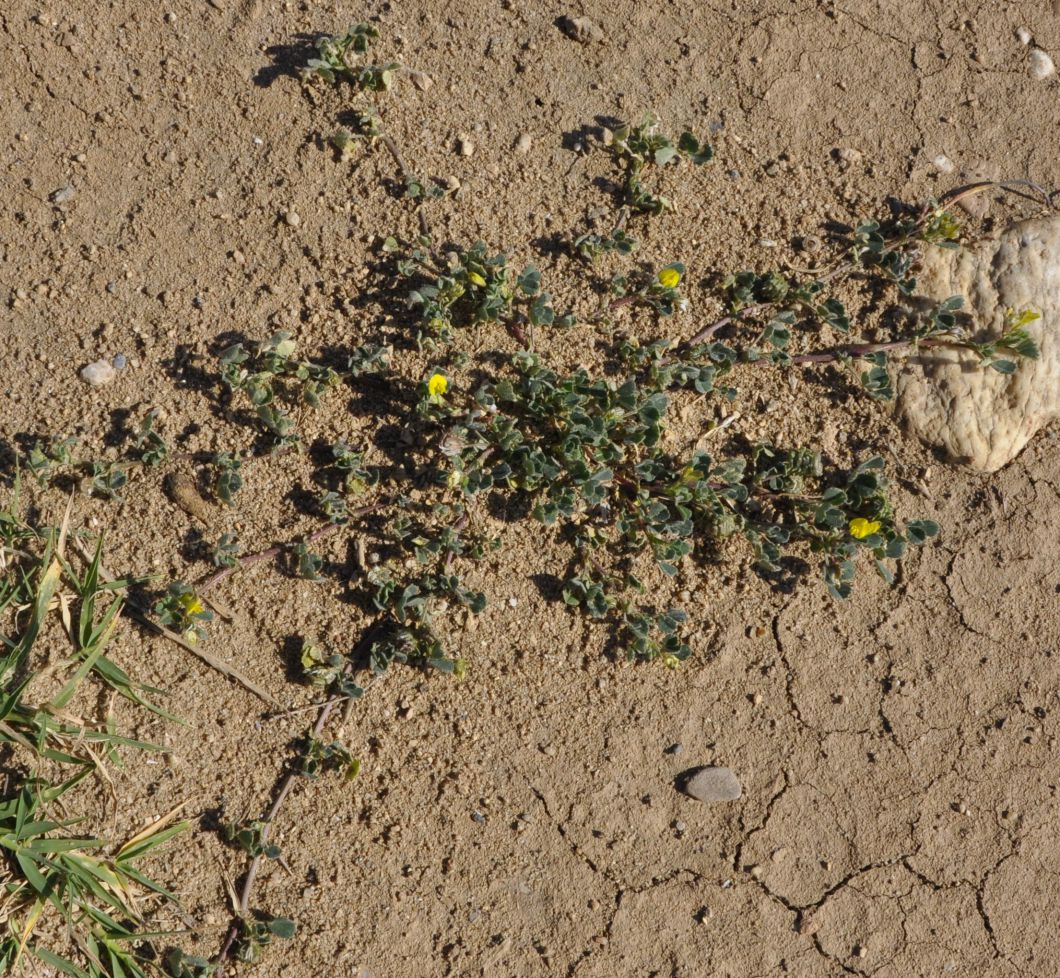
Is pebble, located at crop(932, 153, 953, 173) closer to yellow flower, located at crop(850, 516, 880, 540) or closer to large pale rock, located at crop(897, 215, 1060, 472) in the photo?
large pale rock, located at crop(897, 215, 1060, 472)

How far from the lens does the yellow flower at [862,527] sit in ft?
11.2

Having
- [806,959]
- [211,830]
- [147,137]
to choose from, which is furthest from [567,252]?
[806,959]

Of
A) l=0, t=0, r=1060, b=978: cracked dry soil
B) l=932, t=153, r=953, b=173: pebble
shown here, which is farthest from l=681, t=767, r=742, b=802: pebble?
l=932, t=153, r=953, b=173: pebble

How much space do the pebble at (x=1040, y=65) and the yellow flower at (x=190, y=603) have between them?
3730 millimetres

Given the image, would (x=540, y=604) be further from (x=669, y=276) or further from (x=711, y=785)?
(x=669, y=276)

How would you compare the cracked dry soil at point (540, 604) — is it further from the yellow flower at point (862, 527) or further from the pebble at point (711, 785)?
the yellow flower at point (862, 527)

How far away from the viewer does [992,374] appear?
3.60m

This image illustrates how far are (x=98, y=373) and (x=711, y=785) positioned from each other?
2.57m

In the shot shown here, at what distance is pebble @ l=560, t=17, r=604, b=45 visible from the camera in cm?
379

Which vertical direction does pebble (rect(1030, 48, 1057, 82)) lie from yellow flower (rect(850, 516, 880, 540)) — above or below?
above

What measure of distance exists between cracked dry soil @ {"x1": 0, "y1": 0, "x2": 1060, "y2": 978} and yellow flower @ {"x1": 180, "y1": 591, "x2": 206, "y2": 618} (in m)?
0.17

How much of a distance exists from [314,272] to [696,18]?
1.79 metres

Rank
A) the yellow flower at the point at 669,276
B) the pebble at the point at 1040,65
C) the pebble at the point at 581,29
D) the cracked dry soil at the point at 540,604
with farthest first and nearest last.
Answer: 1. the pebble at the point at 1040,65
2. the pebble at the point at 581,29
3. the yellow flower at the point at 669,276
4. the cracked dry soil at the point at 540,604

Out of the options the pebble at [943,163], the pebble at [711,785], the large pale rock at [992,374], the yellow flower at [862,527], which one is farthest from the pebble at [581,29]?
the pebble at [711,785]
